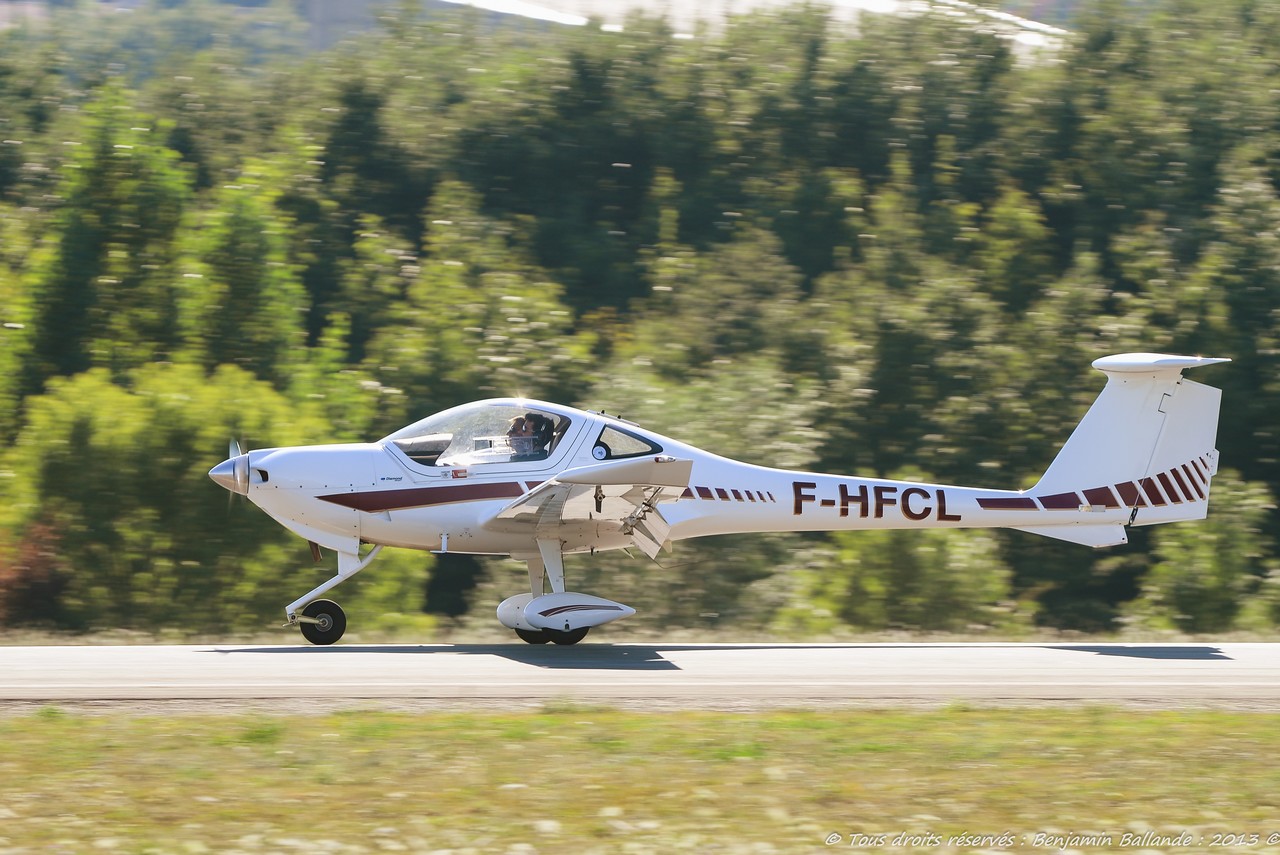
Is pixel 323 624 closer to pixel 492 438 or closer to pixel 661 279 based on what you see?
pixel 492 438

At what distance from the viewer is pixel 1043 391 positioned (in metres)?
22.4

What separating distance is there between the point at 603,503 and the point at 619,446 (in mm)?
586

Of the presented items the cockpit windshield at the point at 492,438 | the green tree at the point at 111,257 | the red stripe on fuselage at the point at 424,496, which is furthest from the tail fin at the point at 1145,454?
the green tree at the point at 111,257

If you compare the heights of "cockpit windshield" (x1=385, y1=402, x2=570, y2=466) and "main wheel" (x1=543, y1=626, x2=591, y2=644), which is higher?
"cockpit windshield" (x1=385, y1=402, x2=570, y2=466)

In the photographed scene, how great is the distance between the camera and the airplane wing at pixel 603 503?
10.4 meters

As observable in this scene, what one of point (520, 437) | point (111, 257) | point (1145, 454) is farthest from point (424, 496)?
point (111, 257)

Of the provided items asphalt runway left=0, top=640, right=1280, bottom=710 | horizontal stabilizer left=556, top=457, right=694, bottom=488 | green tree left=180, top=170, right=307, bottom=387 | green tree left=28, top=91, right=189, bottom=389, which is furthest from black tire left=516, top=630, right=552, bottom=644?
green tree left=28, top=91, right=189, bottom=389

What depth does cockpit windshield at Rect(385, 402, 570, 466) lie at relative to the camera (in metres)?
11.5

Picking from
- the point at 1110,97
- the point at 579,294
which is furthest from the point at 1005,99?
the point at 579,294

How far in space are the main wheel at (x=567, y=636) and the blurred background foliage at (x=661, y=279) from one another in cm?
479

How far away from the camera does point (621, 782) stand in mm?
7051

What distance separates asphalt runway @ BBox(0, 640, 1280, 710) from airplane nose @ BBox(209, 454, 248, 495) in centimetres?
134

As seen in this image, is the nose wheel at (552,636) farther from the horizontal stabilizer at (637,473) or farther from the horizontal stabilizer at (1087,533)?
the horizontal stabilizer at (1087,533)

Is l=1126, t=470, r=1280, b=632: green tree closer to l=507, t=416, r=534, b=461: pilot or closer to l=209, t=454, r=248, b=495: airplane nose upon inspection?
l=507, t=416, r=534, b=461: pilot
